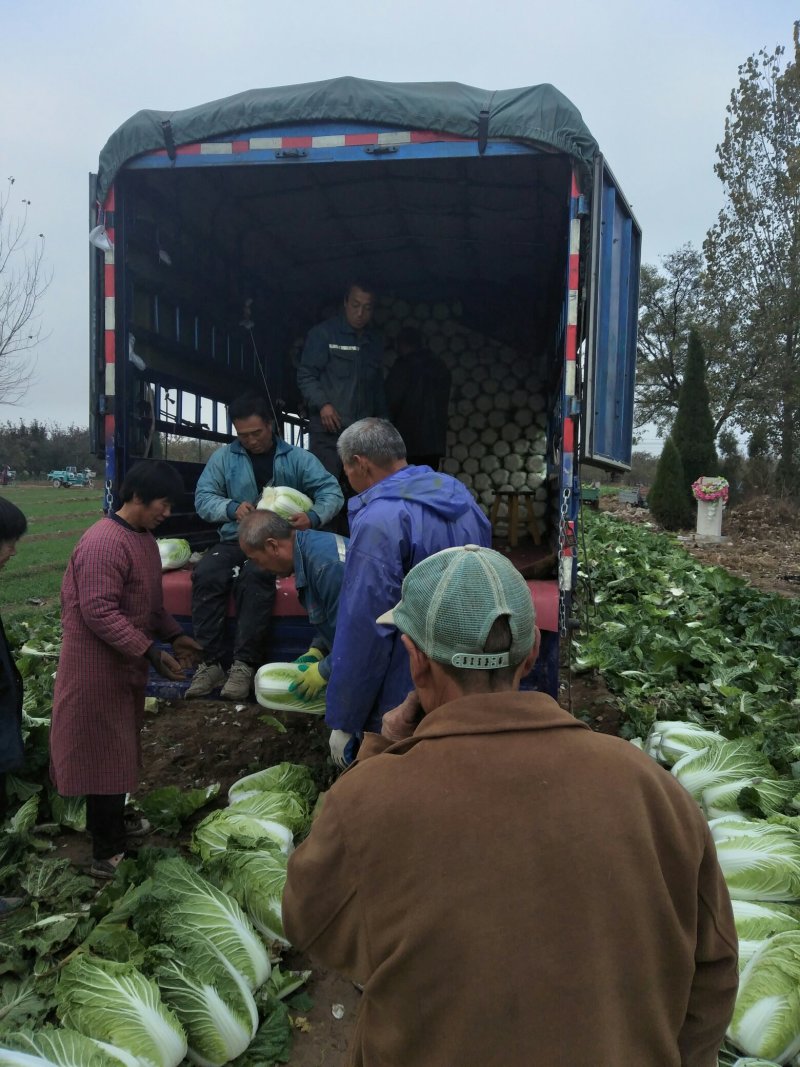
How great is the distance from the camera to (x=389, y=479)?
284 cm

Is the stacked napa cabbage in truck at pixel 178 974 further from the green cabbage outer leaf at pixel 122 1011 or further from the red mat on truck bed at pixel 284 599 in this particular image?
the red mat on truck bed at pixel 284 599

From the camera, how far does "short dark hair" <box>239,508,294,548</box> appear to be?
3.20 metres

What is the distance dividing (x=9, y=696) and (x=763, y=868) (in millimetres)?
2995

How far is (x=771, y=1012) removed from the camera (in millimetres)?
2115

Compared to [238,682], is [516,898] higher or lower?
higher

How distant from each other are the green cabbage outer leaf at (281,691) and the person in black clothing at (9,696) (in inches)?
44.5

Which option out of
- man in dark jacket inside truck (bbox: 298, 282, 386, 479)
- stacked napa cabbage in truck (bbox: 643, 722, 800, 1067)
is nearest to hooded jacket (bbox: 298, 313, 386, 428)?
man in dark jacket inside truck (bbox: 298, 282, 386, 479)

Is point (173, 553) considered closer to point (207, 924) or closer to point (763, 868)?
point (207, 924)

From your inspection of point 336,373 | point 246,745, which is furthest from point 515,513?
point 246,745

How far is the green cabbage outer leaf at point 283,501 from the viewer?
4379 mm

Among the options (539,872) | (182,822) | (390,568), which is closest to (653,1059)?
(539,872)

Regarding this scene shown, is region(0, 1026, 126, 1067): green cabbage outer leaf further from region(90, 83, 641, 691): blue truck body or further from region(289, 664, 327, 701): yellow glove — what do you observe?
region(90, 83, 641, 691): blue truck body

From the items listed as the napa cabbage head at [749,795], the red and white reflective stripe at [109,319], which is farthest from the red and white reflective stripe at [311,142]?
the napa cabbage head at [749,795]

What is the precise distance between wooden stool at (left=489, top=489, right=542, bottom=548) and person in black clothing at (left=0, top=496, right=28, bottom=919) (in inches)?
212
